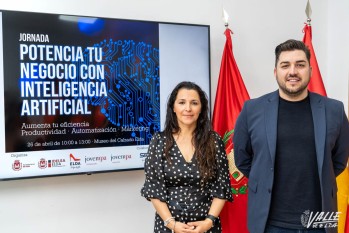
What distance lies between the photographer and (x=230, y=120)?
2424mm

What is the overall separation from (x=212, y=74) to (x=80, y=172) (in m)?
1.18

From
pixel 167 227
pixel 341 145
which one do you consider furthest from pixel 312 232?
pixel 167 227

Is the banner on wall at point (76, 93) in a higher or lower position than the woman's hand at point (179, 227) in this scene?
higher

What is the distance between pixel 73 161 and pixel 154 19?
1.11 metres

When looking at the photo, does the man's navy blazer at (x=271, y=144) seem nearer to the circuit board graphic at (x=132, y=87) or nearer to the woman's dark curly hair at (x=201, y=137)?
the woman's dark curly hair at (x=201, y=137)

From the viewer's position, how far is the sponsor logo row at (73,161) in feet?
6.70

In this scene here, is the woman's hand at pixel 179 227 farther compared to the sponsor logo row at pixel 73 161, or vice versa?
the sponsor logo row at pixel 73 161

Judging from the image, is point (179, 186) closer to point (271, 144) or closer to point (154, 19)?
point (271, 144)

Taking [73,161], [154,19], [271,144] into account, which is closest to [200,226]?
[271,144]

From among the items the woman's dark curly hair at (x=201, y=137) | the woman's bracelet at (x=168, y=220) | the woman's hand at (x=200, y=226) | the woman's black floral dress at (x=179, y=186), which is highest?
the woman's dark curly hair at (x=201, y=137)

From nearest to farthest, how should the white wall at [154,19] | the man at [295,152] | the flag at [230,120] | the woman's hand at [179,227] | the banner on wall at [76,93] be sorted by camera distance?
the man at [295,152], the woman's hand at [179,227], the banner on wall at [76,93], the white wall at [154,19], the flag at [230,120]

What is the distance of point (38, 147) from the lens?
2070 millimetres

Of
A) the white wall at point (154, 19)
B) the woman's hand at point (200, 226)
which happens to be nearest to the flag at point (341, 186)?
the white wall at point (154, 19)

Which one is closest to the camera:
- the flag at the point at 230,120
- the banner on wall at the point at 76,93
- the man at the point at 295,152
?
the man at the point at 295,152
